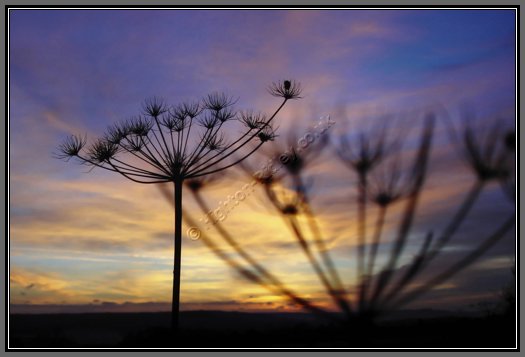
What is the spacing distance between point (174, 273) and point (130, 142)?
2877 mm

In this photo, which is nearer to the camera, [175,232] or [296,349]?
[296,349]

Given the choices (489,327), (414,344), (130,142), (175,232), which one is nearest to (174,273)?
(175,232)

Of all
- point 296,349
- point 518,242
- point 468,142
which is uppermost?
point 468,142

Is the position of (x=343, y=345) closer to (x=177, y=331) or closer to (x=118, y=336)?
(x=177, y=331)

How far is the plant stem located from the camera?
17141 mm

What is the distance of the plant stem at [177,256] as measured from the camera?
17141 mm

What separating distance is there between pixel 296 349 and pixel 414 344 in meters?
2.27

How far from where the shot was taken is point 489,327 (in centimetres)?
1684

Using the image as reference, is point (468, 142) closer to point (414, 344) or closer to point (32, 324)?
point (414, 344)

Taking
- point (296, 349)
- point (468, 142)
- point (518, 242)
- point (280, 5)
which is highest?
point (280, 5)

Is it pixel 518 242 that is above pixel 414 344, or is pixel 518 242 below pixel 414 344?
above

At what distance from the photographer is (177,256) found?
1742 cm

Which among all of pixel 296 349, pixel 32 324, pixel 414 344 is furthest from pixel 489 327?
pixel 32 324

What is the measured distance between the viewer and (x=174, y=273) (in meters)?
17.3
